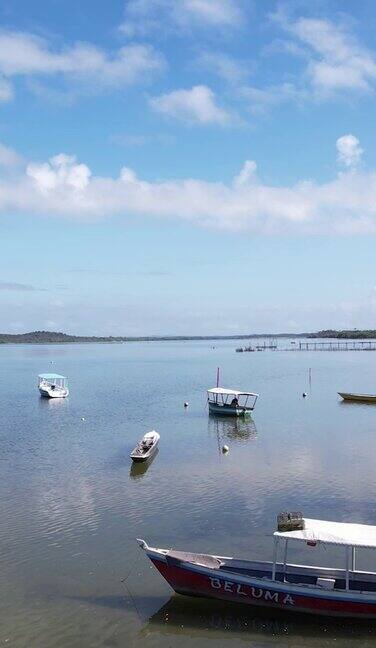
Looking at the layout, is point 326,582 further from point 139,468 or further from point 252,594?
point 139,468

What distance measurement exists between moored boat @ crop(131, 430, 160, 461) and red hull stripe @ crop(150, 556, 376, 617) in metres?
17.5

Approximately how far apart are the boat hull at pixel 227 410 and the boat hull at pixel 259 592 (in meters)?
38.8

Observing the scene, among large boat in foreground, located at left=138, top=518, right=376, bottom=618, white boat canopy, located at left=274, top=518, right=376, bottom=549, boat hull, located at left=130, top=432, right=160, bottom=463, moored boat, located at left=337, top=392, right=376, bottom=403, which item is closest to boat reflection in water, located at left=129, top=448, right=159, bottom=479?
boat hull, located at left=130, top=432, right=160, bottom=463

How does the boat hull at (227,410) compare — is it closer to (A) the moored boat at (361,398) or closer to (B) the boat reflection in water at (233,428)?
(B) the boat reflection in water at (233,428)

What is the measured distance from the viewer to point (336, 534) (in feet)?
59.1

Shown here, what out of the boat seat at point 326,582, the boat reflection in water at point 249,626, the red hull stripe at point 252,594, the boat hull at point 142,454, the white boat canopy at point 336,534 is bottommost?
the boat reflection in water at point 249,626

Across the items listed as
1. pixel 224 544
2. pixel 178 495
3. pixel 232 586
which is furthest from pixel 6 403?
pixel 232 586

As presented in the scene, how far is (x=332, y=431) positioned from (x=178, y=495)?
69.7 feet

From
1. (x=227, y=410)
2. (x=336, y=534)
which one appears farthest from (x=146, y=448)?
(x=336, y=534)

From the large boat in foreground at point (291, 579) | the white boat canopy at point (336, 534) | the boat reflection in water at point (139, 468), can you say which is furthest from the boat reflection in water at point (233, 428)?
the white boat canopy at point (336, 534)

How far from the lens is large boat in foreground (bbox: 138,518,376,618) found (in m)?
17.4

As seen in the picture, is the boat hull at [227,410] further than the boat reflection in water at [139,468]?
Yes

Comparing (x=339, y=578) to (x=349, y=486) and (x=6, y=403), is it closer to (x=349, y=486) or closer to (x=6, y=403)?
(x=349, y=486)

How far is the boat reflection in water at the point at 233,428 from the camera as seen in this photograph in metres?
46.7
